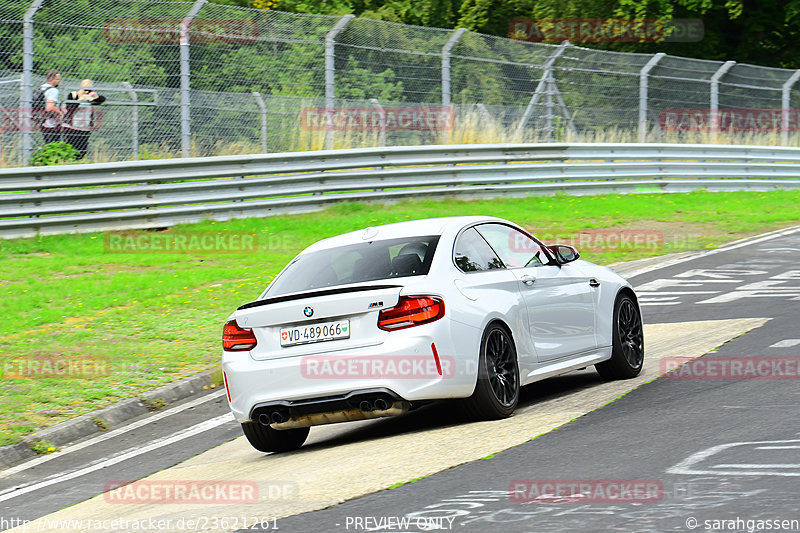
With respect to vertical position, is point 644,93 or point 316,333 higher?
point 644,93

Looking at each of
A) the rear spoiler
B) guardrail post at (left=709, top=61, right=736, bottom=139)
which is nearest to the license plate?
the rear spoiler

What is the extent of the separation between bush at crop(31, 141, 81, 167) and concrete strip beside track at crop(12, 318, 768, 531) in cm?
1022

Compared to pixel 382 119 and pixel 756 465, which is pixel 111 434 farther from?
pixel 382 119

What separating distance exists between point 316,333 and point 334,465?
89cm

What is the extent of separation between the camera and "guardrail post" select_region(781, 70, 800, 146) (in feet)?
104

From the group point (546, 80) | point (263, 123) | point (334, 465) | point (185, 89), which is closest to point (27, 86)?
point (185, 89)

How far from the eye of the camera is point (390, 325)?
7.26 meters

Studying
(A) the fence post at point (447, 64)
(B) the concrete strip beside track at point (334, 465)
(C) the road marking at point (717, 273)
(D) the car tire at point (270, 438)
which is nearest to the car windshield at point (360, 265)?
(D) the car tire at point (270, 438)

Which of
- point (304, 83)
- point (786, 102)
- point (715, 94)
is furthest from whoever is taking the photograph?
point (786, 102)

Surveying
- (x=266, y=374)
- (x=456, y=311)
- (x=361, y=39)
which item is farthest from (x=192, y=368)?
(x=361, y=39)

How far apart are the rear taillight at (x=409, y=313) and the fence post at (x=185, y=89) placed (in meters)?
12.6

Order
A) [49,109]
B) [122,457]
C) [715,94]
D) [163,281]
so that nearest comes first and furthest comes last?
[122,457], [163,281], [49,109], [715,94]

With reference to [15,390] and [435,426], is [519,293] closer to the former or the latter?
[435,426]

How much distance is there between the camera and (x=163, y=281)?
48.2 ft
